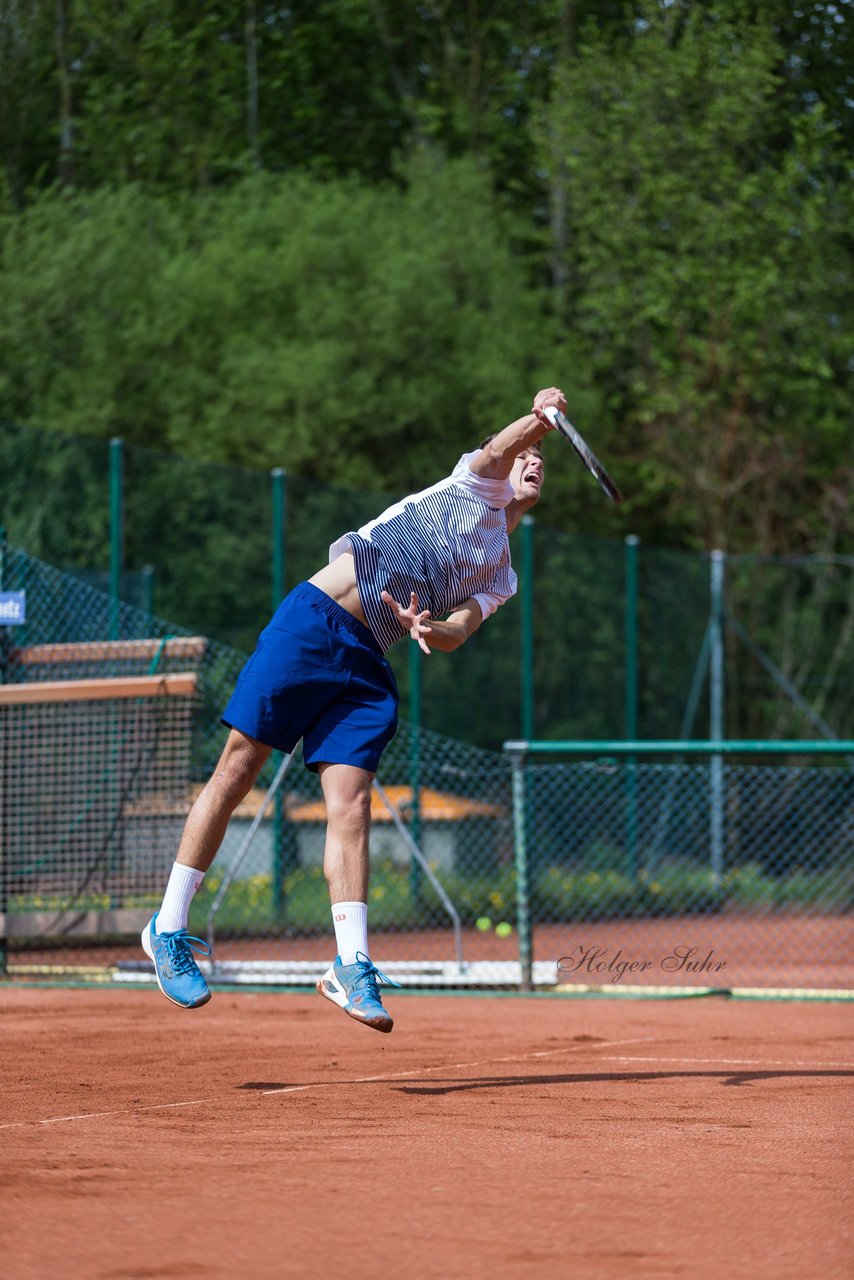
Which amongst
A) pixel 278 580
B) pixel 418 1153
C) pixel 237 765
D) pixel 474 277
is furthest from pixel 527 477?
pixel 474 277

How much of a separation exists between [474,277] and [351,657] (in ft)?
43.6

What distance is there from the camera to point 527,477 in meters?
5.05

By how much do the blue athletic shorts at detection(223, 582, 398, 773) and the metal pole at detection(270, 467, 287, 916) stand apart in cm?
569

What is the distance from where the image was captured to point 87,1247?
2.82 meters

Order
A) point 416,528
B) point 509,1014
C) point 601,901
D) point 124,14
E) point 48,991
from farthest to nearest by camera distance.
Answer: point 124,14, point 601,901, point 48,991, point 509,1014, point 416,528

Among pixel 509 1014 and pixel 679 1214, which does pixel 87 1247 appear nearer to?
pixel 679 1214

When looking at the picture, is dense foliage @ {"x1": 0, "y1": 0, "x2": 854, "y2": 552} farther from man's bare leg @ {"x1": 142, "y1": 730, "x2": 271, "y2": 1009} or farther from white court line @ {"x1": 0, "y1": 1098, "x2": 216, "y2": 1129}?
white court line @ {"x1": 0, "y1": 1098, "x2": 216, "y2": 1129}

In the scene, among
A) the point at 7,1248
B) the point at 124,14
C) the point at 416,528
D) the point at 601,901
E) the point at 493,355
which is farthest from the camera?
the point at 124,14

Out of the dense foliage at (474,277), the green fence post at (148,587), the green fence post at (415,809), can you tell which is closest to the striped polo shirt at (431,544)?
the green fence post at (415,809)

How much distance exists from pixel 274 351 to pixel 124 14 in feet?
17.0

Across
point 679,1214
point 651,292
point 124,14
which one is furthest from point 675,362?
point 679,1214

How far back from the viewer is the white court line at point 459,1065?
4.80 metres

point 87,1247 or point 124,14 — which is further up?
point 124,14

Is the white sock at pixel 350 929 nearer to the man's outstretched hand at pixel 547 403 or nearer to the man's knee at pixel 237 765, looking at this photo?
the man's knee at pixel 237 765
